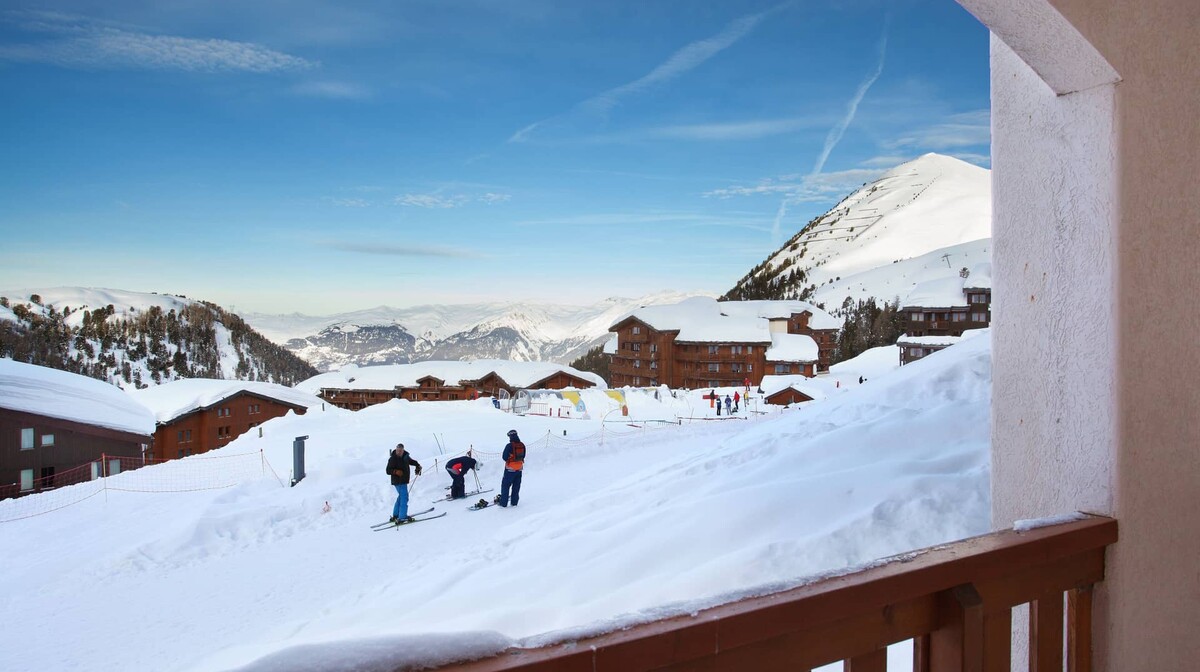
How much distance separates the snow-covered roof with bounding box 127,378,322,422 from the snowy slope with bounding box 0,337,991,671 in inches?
1070

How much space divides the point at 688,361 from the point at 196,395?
103 feet

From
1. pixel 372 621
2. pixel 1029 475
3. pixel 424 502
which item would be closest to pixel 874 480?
pixel 1029 475

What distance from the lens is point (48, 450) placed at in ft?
84.1

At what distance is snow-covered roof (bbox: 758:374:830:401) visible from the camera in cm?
3362

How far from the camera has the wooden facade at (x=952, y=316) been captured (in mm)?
48469

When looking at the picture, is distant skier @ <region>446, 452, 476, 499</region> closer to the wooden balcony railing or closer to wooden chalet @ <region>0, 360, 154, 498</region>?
the wooden balcony railing

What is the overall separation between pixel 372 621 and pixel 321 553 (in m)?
3.66

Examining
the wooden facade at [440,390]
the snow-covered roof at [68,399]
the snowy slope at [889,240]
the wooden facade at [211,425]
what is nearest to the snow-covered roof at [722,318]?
the wooden facade at [440,390]

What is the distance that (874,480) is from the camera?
4.93 meters

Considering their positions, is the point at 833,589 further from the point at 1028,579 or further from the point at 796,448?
the point at 796,448

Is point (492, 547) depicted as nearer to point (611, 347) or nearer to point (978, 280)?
point (611, 347)

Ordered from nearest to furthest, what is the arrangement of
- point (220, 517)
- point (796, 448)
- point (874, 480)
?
1. point (874, 480)
2. point (796, 448)
3. point (220, 517)

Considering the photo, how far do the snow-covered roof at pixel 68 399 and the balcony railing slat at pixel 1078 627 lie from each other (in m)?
32.0

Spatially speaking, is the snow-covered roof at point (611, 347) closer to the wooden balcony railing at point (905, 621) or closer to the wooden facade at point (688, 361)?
the wooden facade at point (688, 361)
